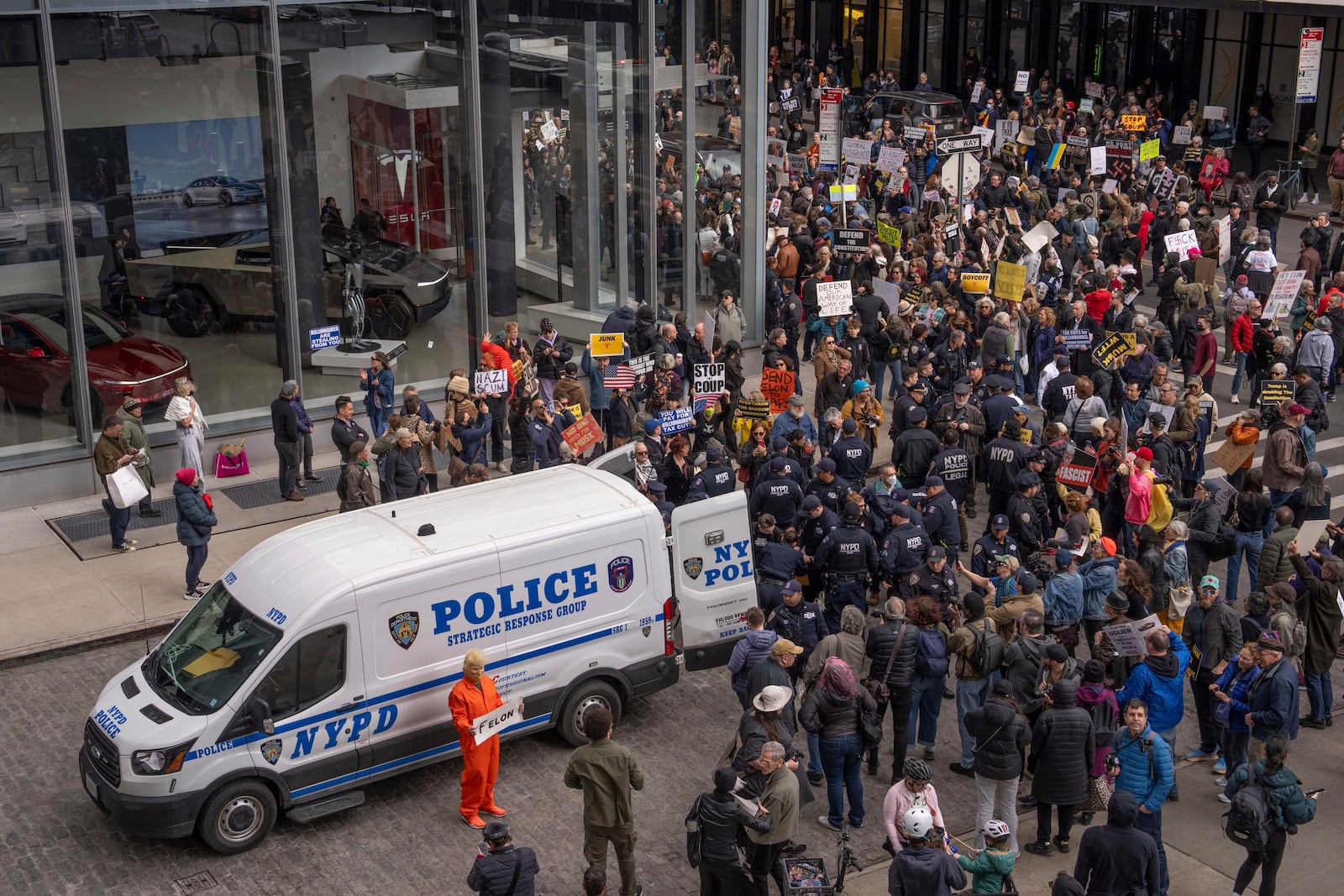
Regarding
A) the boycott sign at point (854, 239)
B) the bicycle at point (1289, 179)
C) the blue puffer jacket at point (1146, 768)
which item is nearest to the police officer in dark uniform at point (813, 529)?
the blue puffer jacket at point (1146, 768)

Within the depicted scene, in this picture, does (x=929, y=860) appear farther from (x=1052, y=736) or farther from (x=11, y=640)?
(x=11, y=640)

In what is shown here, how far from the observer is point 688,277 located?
23.1m

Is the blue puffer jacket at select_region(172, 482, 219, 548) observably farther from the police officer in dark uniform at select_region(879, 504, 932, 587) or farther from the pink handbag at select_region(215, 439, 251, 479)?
the police officer in dark uniform at select_region(879, 504, 932, 587)

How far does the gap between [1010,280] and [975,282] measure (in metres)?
0.49

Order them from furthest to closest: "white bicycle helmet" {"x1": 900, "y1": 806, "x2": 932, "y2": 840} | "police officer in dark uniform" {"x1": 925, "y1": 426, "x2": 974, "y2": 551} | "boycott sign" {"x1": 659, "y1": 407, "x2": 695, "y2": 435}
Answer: "boycott sign" {"x1": 659, "y1": 407, "x2": 695, "y2": 435}
"police officer in dark uniform" {"x1": 925, "y1": 426, "x2": 974, "y2": 551}
"white bicycle helmet" {"x1": 900, "y1": 806, "x2": 932, "y2": 840}

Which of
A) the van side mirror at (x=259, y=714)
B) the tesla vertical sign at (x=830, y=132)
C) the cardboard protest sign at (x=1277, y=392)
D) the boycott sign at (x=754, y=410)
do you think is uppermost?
the tesla vertical sign at (x=830, y=132)

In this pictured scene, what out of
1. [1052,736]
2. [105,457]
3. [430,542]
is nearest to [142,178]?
[105,457]

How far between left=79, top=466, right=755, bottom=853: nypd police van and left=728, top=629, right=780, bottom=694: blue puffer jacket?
3.37ft

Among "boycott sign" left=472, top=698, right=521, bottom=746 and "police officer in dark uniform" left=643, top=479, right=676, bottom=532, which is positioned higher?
"police officer in dark uniform" left=643, top=479, right=676, bottom=532

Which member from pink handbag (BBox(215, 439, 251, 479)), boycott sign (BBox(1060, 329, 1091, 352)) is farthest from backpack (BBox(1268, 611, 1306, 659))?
pink handbag (BBox(215, 439, 251, 479))

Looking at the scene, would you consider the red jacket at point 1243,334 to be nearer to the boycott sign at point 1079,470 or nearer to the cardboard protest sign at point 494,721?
the boycott sign at point 1079,470

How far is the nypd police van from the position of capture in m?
11.3

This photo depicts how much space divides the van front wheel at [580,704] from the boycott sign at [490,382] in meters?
6.44

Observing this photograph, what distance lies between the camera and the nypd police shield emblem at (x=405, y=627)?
11812 mm
